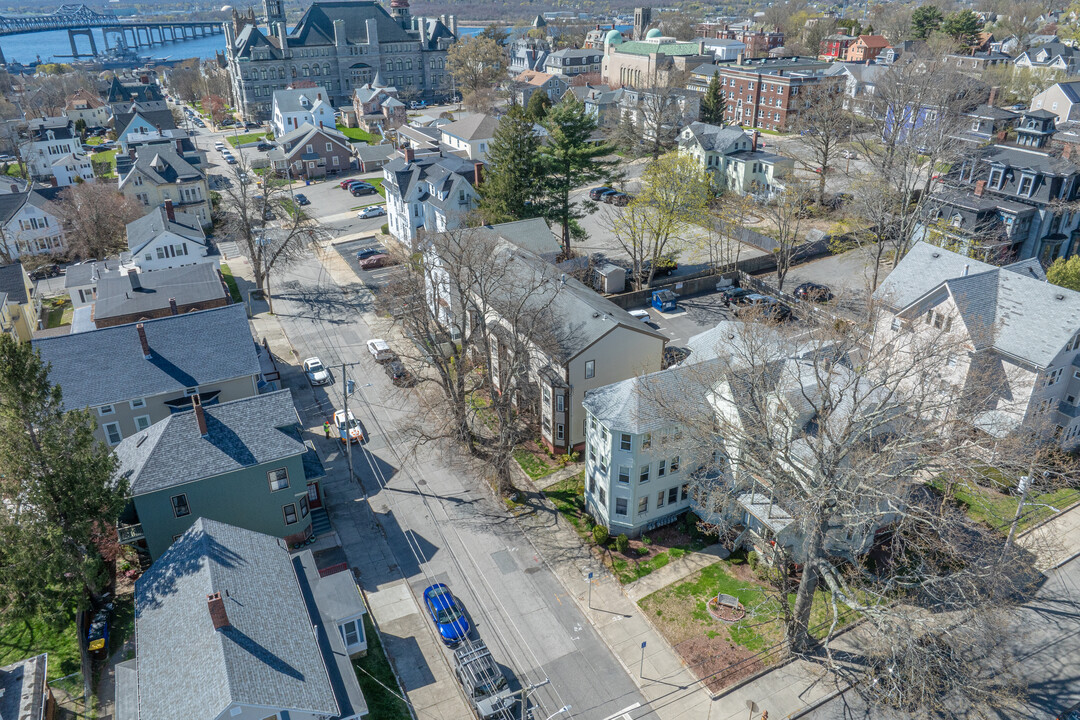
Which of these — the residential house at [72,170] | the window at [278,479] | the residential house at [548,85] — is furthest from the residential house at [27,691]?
the residential house at [548,85]

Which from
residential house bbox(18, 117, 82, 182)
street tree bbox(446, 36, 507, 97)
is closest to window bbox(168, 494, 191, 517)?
residential house bbox(18, 117, 82, 182)

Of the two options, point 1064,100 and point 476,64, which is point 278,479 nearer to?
point 1064,100

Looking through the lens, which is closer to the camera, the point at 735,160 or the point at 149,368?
the point at 149,368

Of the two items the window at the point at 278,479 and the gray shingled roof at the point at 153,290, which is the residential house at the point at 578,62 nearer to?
the gray shingled roof at the point at 153,290

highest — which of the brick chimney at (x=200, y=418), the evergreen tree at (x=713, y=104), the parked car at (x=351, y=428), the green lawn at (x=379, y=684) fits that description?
the evergreen tree at (x=713, y=104)

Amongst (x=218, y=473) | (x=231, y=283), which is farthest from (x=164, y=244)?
(x=218, y=473)

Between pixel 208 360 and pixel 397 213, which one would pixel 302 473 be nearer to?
pixel 208 360

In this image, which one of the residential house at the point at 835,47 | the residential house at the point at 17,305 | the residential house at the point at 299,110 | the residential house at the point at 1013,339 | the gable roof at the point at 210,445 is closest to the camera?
the gable roof at the point at 210,445
